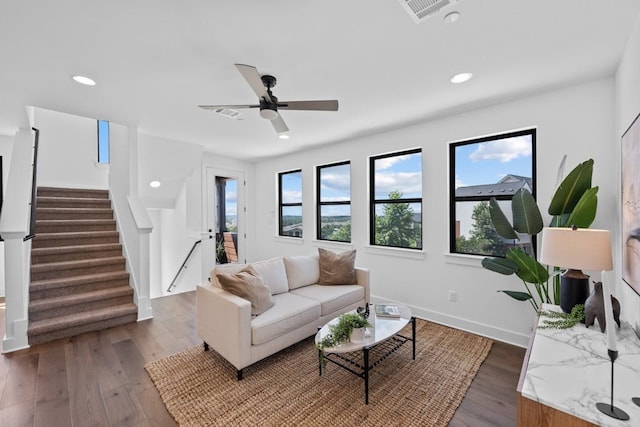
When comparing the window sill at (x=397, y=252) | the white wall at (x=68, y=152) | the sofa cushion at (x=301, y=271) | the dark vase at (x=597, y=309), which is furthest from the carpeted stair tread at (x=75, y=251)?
the dark vase at (x=597, y=309)

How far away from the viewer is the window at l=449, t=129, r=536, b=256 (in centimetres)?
301

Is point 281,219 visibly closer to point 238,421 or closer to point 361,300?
point 361,300

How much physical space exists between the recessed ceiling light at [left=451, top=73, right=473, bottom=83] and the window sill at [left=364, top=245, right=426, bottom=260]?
1.99 m

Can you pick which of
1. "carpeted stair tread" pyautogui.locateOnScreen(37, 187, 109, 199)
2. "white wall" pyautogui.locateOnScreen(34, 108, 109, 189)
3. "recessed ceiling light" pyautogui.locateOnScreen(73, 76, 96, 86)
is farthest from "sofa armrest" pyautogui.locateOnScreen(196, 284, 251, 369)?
"white wall" pyautogui.locateOnScreen(34, 108, 109, 189)

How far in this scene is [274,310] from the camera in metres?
2.67

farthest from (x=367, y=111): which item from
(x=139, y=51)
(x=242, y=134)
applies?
(x=139, y=51)

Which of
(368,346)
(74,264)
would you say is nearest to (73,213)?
(74,264)

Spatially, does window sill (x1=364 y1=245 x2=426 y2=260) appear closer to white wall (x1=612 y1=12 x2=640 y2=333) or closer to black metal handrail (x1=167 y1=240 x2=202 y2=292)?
white wall (x1=612 y1=12 x2=640 y2=333)

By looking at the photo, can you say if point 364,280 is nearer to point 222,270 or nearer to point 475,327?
point 475,327

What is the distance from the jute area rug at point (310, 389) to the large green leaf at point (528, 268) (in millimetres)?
873

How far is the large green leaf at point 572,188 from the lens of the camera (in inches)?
87.9

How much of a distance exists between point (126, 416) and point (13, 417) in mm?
741

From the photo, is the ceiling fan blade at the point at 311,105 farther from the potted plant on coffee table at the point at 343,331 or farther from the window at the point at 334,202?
the window at the point at 334,202

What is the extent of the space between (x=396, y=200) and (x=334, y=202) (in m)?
1.21
